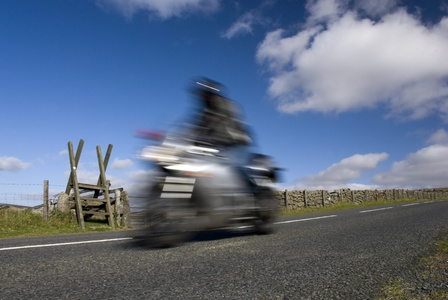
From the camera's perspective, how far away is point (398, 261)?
370 cm

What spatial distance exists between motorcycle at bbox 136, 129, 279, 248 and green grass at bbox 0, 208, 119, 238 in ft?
27.4

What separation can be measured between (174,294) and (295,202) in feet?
80.5

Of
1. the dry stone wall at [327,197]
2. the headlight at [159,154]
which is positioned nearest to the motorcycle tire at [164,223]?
the headlight at [159,154]

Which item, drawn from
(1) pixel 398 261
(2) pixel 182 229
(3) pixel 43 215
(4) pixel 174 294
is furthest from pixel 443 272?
(3) pixel 43 215

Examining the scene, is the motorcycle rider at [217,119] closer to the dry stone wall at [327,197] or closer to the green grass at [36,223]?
the green grass at [36,223]

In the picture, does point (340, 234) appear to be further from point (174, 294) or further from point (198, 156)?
point (174, 294)

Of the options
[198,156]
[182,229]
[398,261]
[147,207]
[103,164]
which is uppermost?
[103,164]

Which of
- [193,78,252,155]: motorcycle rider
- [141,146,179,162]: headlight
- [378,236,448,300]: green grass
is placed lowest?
[378,236,448,300]: green grass

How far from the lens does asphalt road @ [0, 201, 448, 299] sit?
2672 millimetres

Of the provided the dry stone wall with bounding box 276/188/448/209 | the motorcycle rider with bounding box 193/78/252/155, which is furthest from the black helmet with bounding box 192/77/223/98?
the dry stone wall with bounding box 276/188/448/209

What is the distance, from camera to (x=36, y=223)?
541 inches

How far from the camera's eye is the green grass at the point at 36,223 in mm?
12439

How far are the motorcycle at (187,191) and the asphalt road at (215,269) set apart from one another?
0.93 ft

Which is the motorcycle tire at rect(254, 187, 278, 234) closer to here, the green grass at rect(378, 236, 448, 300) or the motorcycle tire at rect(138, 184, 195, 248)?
the motorcycle tire at rect(138, 184, 195, 248)
